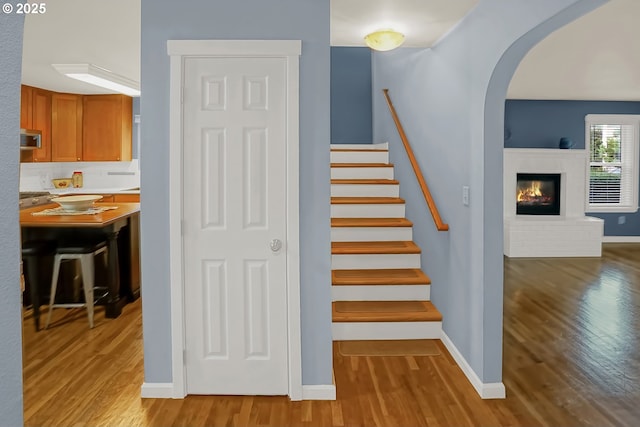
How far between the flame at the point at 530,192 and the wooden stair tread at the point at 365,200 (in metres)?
3.82

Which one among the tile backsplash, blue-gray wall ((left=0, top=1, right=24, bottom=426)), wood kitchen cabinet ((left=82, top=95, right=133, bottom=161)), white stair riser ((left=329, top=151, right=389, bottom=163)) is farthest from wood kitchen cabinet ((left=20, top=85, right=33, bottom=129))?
blue-gray wall ((left=0, top=1, right=24, bottom=426))

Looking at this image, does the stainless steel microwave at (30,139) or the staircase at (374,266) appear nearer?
the staircase at (374,266)

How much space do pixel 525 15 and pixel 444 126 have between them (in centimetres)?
131

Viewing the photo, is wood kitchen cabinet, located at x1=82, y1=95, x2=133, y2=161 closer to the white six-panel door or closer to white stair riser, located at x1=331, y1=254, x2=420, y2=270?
white stair riser, located at x1=331, y1=254, x2=420, y2=270

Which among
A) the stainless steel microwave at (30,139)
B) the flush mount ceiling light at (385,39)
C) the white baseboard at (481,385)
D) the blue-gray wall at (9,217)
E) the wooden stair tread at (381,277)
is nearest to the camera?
the blue-gray wall at (9,217)

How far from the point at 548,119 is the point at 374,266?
525 centimetres

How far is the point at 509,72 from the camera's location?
263 centimetres

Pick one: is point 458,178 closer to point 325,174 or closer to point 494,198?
point 494,198

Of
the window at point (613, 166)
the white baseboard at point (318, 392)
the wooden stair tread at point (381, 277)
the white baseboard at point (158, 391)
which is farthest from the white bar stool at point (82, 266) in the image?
the window at point (613, 166)

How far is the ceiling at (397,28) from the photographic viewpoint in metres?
3.00

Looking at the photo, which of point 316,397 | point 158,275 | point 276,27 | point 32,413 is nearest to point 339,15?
point 276,27

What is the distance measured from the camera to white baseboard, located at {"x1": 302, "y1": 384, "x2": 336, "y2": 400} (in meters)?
2.73

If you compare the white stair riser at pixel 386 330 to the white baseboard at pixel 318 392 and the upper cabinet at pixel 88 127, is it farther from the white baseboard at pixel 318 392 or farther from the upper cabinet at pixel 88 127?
the upper cabinet at pixel 88 127

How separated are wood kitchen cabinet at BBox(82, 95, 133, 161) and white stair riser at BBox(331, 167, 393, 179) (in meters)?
3.79
